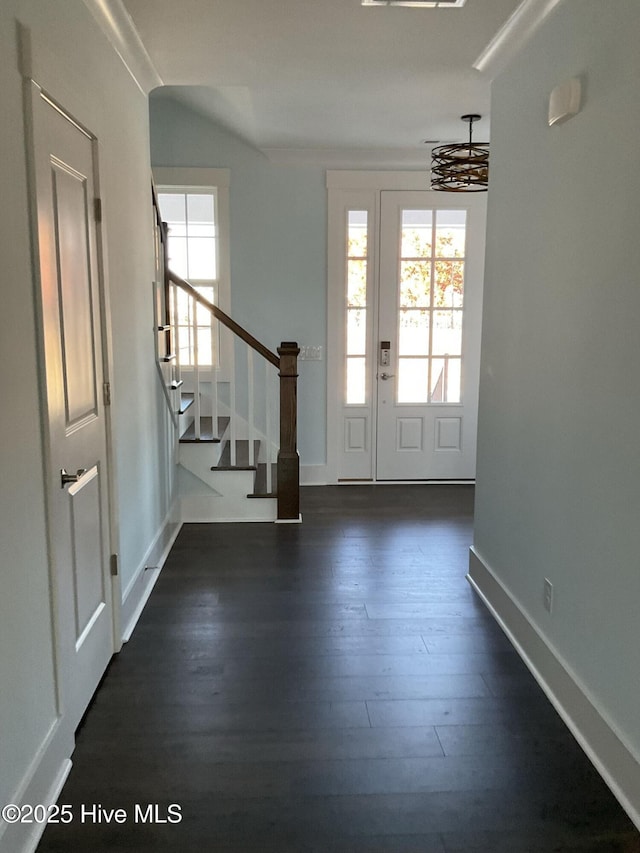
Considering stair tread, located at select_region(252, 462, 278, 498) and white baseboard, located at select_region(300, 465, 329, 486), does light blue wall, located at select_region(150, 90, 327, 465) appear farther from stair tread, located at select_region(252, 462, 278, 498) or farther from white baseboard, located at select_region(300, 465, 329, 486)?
stair tread, located at select_region(252, 462, 278, 498)

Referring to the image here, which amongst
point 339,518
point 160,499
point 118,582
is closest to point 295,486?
point 339,518

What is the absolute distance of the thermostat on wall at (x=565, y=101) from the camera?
2.21 m

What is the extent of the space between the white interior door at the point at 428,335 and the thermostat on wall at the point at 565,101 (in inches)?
118

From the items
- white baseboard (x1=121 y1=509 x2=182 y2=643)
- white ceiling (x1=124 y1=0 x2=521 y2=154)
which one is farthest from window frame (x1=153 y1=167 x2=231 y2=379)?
white baseboard (x1=121 y1=509 x2=182 y2=643)

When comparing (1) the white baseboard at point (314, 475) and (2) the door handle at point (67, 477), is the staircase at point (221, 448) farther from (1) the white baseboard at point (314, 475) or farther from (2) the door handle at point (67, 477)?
(2) the door handle at point (67, 477)

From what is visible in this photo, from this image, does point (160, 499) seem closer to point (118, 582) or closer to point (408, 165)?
point (118, 582)

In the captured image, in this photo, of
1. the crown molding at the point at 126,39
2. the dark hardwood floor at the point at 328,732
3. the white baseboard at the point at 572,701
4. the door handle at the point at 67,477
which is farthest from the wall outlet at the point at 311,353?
the door handle at the point at 67,477

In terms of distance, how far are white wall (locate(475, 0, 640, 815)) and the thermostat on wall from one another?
4 cm

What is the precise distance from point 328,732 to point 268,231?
404cm

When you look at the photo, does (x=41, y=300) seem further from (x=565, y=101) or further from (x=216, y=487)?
(x=216, y=487)

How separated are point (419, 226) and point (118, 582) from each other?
152 inches

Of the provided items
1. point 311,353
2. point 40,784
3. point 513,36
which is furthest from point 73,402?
point 311,353

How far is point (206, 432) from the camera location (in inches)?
183

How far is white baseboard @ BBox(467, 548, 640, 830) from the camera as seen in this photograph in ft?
6.17
